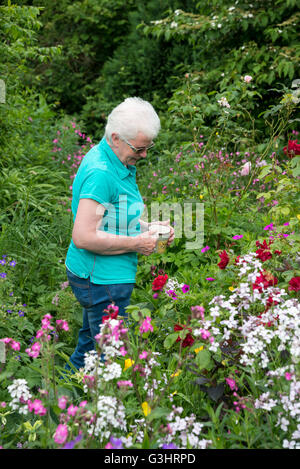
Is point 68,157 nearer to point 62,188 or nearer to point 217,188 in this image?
point 62,188

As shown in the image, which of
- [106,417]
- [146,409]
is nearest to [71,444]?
[106,417]

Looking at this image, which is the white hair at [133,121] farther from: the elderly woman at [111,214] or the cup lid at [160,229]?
the cup lid at [160,229]

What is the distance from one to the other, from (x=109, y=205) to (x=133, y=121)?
43 centimetres

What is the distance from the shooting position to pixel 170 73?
844cm

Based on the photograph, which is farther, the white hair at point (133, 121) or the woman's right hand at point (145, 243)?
the woman's right hand at point (145, 243)

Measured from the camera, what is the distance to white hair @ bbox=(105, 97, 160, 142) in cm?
242

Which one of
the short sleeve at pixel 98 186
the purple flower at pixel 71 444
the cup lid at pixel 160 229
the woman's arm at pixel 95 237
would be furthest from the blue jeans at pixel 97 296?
the purple flower at pixel 71 444

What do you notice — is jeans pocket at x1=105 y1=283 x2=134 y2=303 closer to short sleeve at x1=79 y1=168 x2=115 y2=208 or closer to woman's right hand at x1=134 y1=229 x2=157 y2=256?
woman's right hand at x1=134 y1=229 x2=157 y2=256

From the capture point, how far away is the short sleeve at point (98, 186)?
92.7 inches

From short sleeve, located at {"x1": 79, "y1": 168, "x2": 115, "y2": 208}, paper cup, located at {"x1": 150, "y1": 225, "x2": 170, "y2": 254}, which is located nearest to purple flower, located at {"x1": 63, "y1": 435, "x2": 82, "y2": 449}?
short sleeve, located at {"x1": 79, "y1": 168, "x2": 115, "y2": 208}

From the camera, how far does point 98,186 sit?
7.74 feet

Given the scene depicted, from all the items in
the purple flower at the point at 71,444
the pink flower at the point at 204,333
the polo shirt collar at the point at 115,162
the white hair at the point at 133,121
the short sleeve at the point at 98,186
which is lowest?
the purple flower at the point at 71,444

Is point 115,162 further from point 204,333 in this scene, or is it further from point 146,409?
point 146,409
